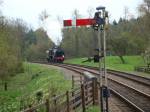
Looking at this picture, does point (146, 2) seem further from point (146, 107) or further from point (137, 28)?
point (146, 107)

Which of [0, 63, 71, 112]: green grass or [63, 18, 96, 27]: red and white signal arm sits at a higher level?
[63, 18, 96, 27]: red and white signal arm

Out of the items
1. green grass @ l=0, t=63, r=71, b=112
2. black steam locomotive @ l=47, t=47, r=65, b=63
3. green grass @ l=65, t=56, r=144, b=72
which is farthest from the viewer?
black steam locomotive @ l=47, t=47, r=65, b=63

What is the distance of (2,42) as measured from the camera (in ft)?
161

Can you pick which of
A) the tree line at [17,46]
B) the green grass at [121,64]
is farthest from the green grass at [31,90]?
the green grass at [121,64]

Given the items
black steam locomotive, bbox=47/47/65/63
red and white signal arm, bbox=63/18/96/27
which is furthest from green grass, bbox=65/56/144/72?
red and white signal arm, bbox=63/18/96/27

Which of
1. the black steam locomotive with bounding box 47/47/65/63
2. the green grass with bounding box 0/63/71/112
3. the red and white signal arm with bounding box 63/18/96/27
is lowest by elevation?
the green grass with bounding box 0/63/71/112

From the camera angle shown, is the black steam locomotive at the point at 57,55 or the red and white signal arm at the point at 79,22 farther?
the black steam locomotive at the point at 57,55

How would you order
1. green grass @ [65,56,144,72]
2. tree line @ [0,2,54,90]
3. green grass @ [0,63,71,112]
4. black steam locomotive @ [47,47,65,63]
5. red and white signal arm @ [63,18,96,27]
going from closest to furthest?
red and white signal arm @ [63,18,96,27]
green grass @ [0,63,71,112]
tree line @ [0,2,54,90]
green grass @ [65,56,144,72]
black steam locomotive @ [47,47,65,63]

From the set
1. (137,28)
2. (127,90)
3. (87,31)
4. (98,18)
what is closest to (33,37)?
(87,31)

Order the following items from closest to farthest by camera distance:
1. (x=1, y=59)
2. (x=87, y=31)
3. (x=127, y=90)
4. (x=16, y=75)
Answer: (x=127, y=90), (x=1, y=59), (x=16, y=75), (x=87, y=31)

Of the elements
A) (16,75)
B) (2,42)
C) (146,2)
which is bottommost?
(16,75)

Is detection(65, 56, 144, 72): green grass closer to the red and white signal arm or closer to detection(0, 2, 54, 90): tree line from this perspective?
detection(0, 2, 54, 90): tree line

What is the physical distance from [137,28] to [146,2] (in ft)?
17.4

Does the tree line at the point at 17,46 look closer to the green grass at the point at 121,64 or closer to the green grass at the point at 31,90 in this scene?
the green grass at the point at 31,90
